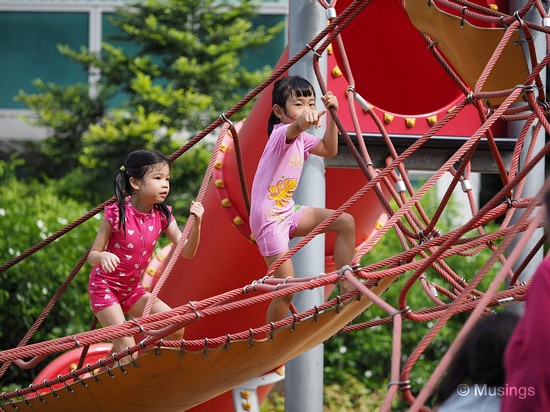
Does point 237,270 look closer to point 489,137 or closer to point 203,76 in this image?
point 489,137

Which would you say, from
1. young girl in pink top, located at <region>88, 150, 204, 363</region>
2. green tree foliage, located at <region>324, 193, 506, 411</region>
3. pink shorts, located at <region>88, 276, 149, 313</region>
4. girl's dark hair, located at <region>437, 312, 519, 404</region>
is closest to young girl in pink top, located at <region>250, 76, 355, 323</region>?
young girl in pink top, located at <region>88, 150, 204, 363</region>

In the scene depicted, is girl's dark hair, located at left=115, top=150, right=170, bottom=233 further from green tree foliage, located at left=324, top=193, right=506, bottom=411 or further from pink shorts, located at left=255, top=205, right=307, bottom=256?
green tree foliage, located at left=324, top=193, right=506, bottom=411

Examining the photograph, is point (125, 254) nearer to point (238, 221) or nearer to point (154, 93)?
point (238, 221)

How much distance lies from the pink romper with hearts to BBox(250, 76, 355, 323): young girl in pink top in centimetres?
43

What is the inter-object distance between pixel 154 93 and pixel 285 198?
22.1 feet

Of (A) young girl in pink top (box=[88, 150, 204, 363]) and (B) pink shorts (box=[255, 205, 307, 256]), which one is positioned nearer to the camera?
(B) pink shorts (box=[255, 205, 307, 256])

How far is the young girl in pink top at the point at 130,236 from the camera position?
4.10 metres

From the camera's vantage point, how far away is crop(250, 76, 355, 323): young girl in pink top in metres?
3.97

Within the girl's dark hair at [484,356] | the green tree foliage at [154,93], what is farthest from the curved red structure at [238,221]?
the green tree foliage at [154,93]

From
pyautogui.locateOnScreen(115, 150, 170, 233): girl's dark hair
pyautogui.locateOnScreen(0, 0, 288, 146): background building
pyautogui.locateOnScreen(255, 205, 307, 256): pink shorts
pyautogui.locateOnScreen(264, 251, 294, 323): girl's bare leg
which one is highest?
pyautogui.locateOnScreen(0, 0, 288, 146): background building

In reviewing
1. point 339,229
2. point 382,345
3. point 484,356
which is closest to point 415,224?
point 339,229

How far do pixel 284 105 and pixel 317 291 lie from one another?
2.66 ft

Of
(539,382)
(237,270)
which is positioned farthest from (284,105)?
(539,382)

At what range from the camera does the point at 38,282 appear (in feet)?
23.8
